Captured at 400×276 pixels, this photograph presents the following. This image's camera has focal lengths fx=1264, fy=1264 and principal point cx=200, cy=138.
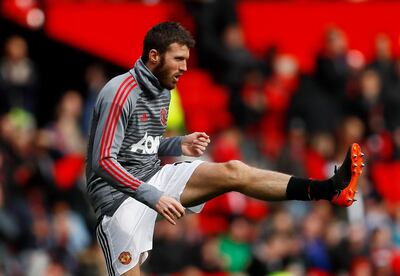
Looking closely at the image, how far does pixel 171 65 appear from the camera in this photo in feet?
28.5

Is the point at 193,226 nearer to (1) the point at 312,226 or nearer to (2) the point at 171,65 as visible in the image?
(1) the point at 312,226

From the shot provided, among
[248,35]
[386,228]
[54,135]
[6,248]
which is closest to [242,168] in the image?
[6,248]

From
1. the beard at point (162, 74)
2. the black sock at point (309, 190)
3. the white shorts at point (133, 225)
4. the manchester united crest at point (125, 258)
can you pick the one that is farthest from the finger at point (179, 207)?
the beard at point (162, 74)

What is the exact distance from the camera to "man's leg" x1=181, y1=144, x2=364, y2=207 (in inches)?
334

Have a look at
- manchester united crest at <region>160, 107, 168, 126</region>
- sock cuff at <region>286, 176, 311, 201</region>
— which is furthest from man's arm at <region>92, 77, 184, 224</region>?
sock cuff at <region>286, 176, 311, 201</region>

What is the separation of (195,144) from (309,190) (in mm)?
1002

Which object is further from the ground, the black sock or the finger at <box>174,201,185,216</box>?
the black sock

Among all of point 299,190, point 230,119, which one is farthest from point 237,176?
point 230,119

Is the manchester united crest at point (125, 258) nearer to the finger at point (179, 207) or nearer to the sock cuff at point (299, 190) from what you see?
the finger at point (179, 207)

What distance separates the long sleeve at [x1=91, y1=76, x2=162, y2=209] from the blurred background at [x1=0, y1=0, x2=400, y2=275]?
500cm

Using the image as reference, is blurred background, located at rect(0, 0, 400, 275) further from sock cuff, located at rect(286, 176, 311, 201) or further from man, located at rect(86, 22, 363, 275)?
sock cuff, located at rect(286, 176, 311, 201)

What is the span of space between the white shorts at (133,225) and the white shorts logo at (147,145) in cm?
18

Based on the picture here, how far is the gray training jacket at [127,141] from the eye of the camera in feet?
27.8

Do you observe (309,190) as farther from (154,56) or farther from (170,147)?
(154,56)
